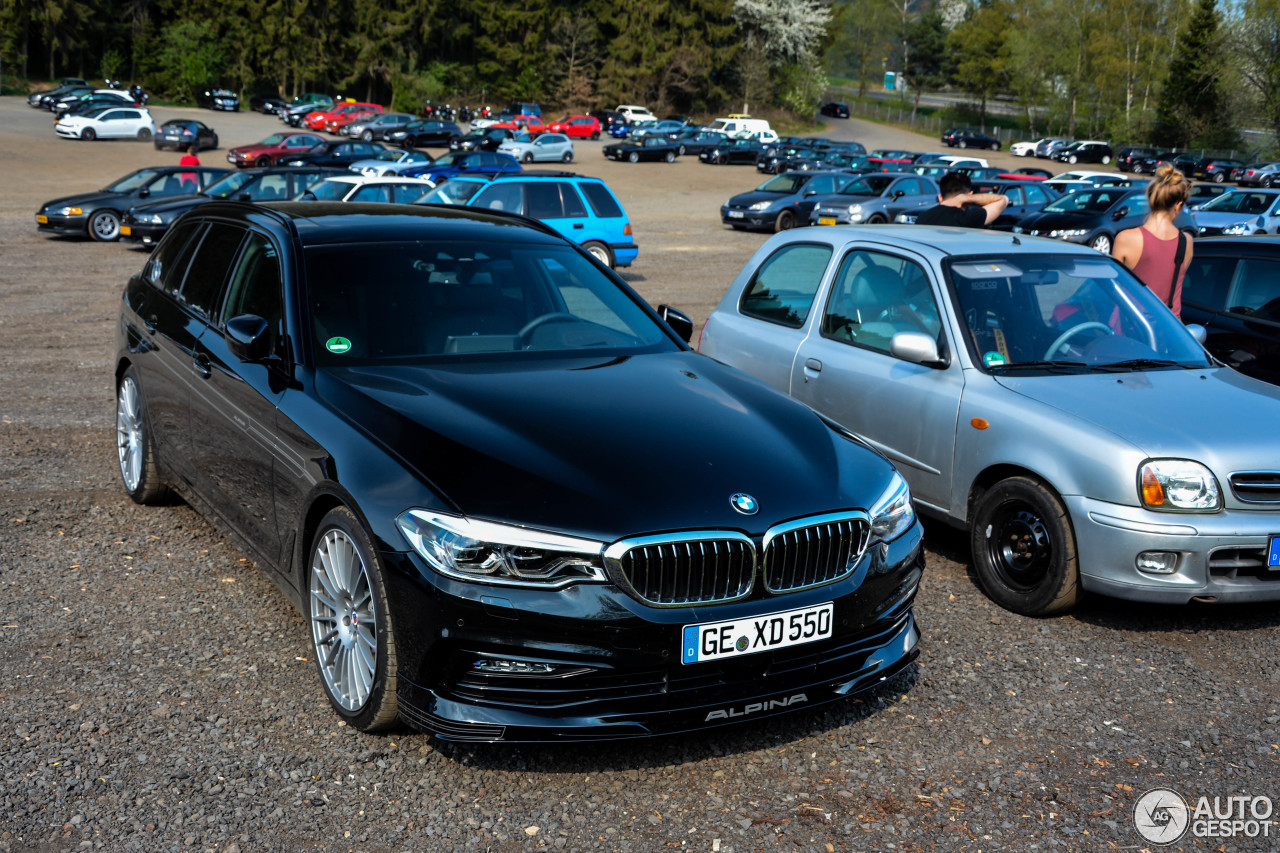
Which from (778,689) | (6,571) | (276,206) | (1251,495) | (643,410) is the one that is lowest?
(6,571)

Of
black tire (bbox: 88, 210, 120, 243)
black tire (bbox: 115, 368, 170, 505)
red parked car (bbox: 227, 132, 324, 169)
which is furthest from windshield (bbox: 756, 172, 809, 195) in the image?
black tire (bbox: 115, 368, 170, 505)

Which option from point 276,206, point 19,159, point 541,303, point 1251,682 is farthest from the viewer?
point 19,159

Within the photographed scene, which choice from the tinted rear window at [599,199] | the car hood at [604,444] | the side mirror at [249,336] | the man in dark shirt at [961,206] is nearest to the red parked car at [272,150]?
the tinted rear window at [599,199]

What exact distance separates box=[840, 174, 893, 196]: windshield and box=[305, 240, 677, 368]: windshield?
2404cm

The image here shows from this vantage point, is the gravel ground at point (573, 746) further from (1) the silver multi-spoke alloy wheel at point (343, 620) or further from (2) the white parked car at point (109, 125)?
(2) the white parked car at point (109, 125)

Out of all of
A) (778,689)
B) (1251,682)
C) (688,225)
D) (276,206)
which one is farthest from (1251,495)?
(688,225)

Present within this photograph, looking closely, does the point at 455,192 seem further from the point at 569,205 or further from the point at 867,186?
the point at 867,186

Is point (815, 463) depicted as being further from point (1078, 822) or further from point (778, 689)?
Answer: point (1078, 822)

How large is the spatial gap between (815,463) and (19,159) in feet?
144

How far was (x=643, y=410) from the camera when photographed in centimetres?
394

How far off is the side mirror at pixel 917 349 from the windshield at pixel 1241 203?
24.9 metres

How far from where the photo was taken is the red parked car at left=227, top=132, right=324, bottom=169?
3969cm

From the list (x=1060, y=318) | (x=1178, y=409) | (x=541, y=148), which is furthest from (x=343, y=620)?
(x=541, y=148)

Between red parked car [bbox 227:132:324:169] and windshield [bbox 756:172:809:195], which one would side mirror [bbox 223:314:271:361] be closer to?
windshield [bbox 756:172:809:195]
